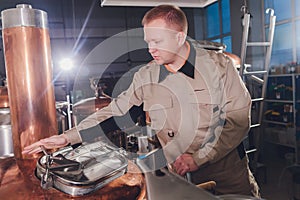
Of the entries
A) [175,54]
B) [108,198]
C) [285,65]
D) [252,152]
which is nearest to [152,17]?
[175,54]

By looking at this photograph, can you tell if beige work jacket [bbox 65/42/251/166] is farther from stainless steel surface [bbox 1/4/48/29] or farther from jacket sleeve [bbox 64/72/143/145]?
stainless steel surface [bbox 1/4/48/29]

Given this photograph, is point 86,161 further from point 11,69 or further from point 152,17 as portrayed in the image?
point 152,17

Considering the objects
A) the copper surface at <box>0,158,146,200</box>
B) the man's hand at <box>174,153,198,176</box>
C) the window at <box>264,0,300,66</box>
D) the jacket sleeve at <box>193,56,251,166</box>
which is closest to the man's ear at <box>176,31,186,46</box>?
the jacket sleeve at <box>193,56,251,166</box>

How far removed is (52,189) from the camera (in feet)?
2.82

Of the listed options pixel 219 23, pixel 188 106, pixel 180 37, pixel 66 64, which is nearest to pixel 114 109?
pixel 188 106

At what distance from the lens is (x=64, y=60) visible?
19.7 ft

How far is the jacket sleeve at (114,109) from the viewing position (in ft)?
4.42

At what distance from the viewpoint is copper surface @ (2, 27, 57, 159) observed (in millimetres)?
1236

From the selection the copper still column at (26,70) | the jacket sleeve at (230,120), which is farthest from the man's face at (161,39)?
the copper still column at (26,70)

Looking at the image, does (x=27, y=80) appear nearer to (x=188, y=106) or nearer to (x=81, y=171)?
(x=81, y=171)

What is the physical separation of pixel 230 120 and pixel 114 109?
23.9 inches

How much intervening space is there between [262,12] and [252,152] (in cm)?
294

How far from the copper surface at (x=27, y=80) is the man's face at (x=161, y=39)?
492mm

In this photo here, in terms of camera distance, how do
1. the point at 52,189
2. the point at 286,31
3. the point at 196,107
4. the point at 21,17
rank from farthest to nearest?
the point at 286,31 → the point at 196,107 → the point at 21,17 → the point at 52,189
